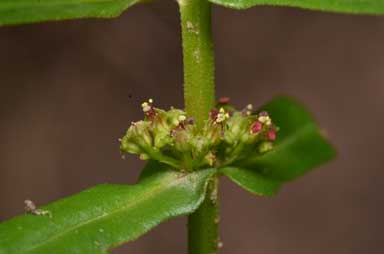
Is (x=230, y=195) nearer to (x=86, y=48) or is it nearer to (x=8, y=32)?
(x=86, y=48)

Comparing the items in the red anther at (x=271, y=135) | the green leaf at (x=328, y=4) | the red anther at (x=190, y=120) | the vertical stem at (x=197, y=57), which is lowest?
the red anther at (x=271, y=135)

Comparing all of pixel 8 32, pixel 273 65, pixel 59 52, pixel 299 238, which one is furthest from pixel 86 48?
pixel 299 238

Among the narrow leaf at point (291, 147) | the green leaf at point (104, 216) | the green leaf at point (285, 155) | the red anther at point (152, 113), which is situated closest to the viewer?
the green leaf at point (104, 216)

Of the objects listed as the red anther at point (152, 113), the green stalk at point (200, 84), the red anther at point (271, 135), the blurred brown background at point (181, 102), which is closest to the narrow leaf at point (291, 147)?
the red anther at point (271, 135)

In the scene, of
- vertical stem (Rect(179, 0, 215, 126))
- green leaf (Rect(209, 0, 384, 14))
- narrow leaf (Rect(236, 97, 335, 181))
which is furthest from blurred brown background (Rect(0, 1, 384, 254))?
green leaf (Rect(209, 0, 384, 14))

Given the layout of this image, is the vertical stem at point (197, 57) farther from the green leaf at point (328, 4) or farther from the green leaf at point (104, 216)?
the green leaf at point (104, 216)

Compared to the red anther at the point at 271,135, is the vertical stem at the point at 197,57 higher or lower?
higher

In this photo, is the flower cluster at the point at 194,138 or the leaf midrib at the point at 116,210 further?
the flower cluster at the point at 194,138
